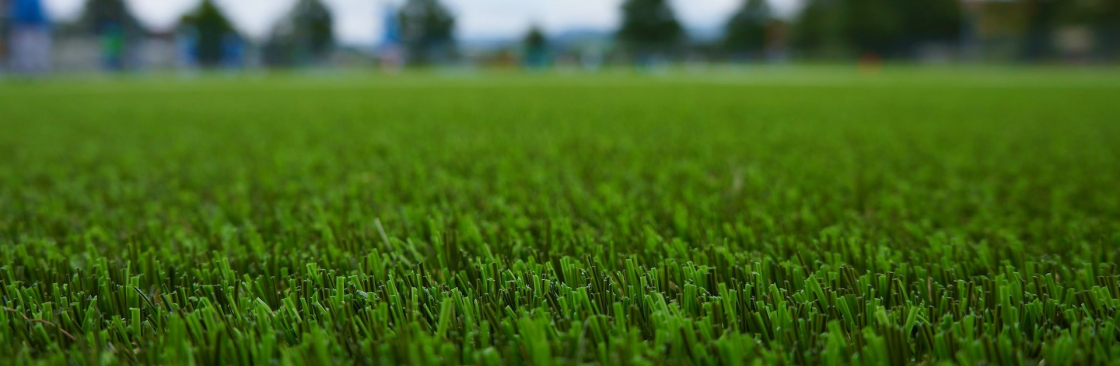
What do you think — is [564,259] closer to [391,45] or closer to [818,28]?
[391,45]

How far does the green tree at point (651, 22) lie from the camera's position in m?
57.6

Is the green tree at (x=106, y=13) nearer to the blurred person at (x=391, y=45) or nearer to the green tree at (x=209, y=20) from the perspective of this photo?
the green tree at (x=209, y=20)

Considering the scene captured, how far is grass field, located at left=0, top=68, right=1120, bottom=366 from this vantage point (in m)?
0.67

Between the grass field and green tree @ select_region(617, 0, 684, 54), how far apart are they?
5668 centimetres

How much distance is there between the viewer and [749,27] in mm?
60062

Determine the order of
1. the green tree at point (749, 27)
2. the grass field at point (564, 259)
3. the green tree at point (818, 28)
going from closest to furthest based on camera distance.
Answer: the grass field at point (564, 259), the green tree at point (818, 28), the green tree at point (749, 27)

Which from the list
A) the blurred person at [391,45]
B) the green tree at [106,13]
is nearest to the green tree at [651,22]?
the blurred person at [391,45]

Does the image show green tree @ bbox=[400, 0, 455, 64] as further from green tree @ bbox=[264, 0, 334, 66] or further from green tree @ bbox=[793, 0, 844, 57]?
green tree @ bbox=[793, 0, 844, 57]

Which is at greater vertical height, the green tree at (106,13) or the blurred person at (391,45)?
the green tree at (106,13)

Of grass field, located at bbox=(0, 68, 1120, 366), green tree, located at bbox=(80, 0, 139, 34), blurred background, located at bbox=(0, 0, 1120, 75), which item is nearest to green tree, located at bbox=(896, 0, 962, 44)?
blurred background, located at bbox=(0, 0, 1120, 75)

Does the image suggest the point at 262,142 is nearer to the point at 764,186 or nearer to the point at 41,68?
the point at 764,186

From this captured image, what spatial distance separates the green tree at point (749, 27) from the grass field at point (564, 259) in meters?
57.9

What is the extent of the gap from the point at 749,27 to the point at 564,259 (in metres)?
62.6

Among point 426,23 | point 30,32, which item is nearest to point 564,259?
point 30,32
